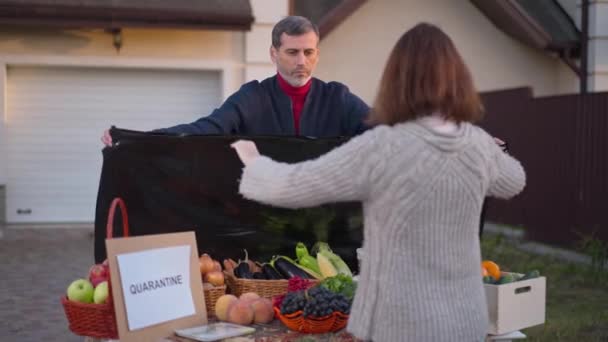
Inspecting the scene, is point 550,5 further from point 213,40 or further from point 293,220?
point 293,220

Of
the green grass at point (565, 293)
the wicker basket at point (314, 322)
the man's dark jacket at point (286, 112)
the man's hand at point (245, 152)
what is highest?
the man's dark jacket at point (286, 112)

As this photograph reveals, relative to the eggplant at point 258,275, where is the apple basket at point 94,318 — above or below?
below

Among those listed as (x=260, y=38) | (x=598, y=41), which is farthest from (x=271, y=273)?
(x=598, y=41)

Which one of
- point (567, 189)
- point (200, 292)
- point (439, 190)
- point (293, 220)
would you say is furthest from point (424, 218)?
point (567, 189)

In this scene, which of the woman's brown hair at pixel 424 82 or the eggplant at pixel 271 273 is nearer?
the woman's brown hair at pixel 424 82

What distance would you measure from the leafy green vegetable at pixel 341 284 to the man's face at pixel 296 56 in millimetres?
1064

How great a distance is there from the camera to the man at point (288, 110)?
4.38 meters

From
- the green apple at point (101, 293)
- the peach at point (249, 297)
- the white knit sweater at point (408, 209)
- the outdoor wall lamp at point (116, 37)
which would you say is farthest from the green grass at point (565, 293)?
the outdoor wall lamp at point (116, 37)

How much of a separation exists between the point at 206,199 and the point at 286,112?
62 centimetres

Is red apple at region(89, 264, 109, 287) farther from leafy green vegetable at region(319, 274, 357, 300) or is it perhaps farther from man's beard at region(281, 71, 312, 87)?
man's beard at region(281, 71, 312, 87)

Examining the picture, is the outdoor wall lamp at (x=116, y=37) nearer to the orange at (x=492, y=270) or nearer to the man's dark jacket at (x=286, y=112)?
the man's dark jacket at (x=286, y=112)

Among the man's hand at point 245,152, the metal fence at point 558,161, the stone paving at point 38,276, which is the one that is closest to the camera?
the man's hand at point 245,152

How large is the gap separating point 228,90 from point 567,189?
184 inches

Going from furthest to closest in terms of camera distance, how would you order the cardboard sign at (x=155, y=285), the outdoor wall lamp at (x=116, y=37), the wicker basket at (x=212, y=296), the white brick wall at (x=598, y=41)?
the white brick wall at (x=598, y=41) < the outdoor wall lamp at (x=116, y=37) < the wicker basket at (x=212, y=296) < the cardboard sign at (x=155, y=285)
